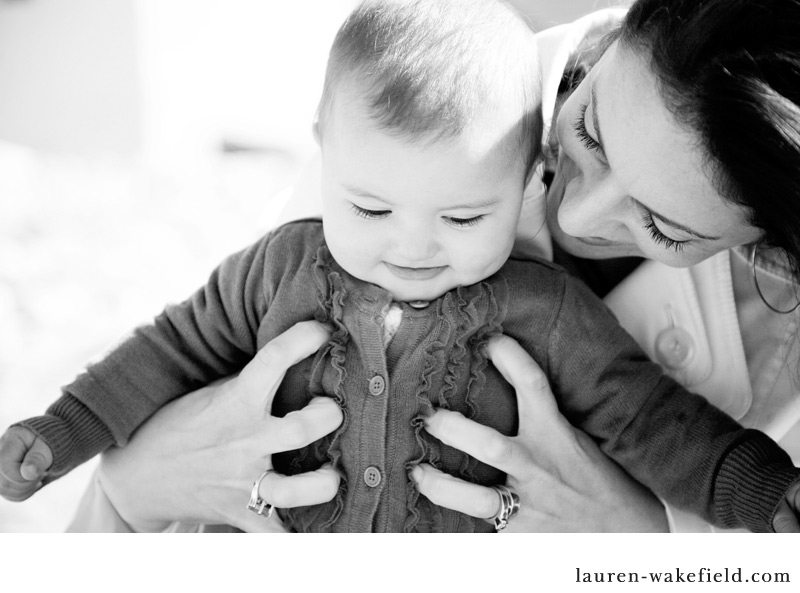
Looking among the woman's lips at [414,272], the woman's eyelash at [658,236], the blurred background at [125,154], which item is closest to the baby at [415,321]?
the woman's lips at [414,272]

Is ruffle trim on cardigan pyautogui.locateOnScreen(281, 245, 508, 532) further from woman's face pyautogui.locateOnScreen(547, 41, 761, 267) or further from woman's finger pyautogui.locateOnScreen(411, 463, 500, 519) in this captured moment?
woman's face pyautogui.locateOnScreen(547, 41, 761, 267)

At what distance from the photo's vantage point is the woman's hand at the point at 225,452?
1094 mm

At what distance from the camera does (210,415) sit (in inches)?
45.9

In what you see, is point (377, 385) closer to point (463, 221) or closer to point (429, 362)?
point (429, 362)

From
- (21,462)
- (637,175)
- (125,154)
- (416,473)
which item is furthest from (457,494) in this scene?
(125,154)

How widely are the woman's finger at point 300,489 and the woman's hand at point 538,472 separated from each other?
0.14 meters

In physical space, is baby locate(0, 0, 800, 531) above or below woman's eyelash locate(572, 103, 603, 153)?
below

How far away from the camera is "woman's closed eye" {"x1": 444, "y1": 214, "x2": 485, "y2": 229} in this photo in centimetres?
100

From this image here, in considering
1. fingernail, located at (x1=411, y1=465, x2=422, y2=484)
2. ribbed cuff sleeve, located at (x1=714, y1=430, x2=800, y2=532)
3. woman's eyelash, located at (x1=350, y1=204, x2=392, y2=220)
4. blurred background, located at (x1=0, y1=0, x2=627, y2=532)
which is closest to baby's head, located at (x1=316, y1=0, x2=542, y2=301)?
woman's eyelash, located at (x1=350, y1=204, x2=392, y2=220)

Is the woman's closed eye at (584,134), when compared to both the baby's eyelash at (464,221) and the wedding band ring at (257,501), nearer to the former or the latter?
the baby's eyelash at (464,221)

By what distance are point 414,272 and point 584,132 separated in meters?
0.30

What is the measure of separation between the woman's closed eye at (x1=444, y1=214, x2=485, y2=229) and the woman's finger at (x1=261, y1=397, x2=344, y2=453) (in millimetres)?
337

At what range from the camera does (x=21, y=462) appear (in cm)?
105
